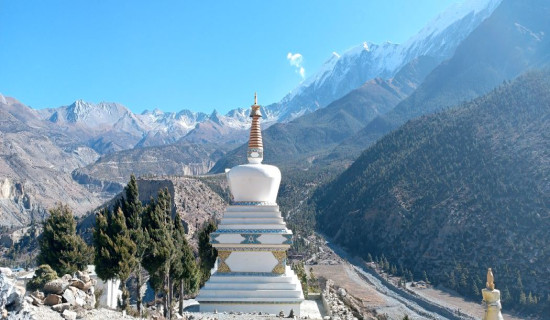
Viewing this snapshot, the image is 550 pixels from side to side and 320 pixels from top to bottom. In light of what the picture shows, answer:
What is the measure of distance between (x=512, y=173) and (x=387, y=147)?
50032 mm

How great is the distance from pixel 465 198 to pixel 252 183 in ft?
233

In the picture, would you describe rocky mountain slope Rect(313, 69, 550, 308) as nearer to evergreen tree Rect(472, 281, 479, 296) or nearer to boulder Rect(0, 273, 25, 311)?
evergreen tree Rect(472, 281, 479, 296)

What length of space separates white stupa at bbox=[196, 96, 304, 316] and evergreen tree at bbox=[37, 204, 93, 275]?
682cm

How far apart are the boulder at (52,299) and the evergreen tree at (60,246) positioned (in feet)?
29.8

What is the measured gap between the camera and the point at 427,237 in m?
82.7

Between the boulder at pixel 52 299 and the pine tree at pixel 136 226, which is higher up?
the pine tree at pixel 136 226

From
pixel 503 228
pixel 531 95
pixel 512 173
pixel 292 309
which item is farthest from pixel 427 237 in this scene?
pixel 292 309

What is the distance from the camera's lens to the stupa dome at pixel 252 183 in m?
23.2

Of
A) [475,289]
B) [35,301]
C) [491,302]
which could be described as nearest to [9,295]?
[35,301]

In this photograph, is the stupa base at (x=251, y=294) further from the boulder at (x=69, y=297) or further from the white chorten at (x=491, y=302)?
the white chorten at (x=491, y=302)

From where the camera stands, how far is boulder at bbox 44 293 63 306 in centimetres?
1456

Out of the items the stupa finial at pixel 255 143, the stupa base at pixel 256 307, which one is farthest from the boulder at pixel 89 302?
the stupa finial at pixel 255 143

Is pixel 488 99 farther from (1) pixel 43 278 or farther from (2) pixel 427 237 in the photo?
(1) pixel 43 278

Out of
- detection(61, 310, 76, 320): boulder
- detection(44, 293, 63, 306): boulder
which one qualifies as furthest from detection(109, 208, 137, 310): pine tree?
detection(61, 310, 76, 320): boulder
